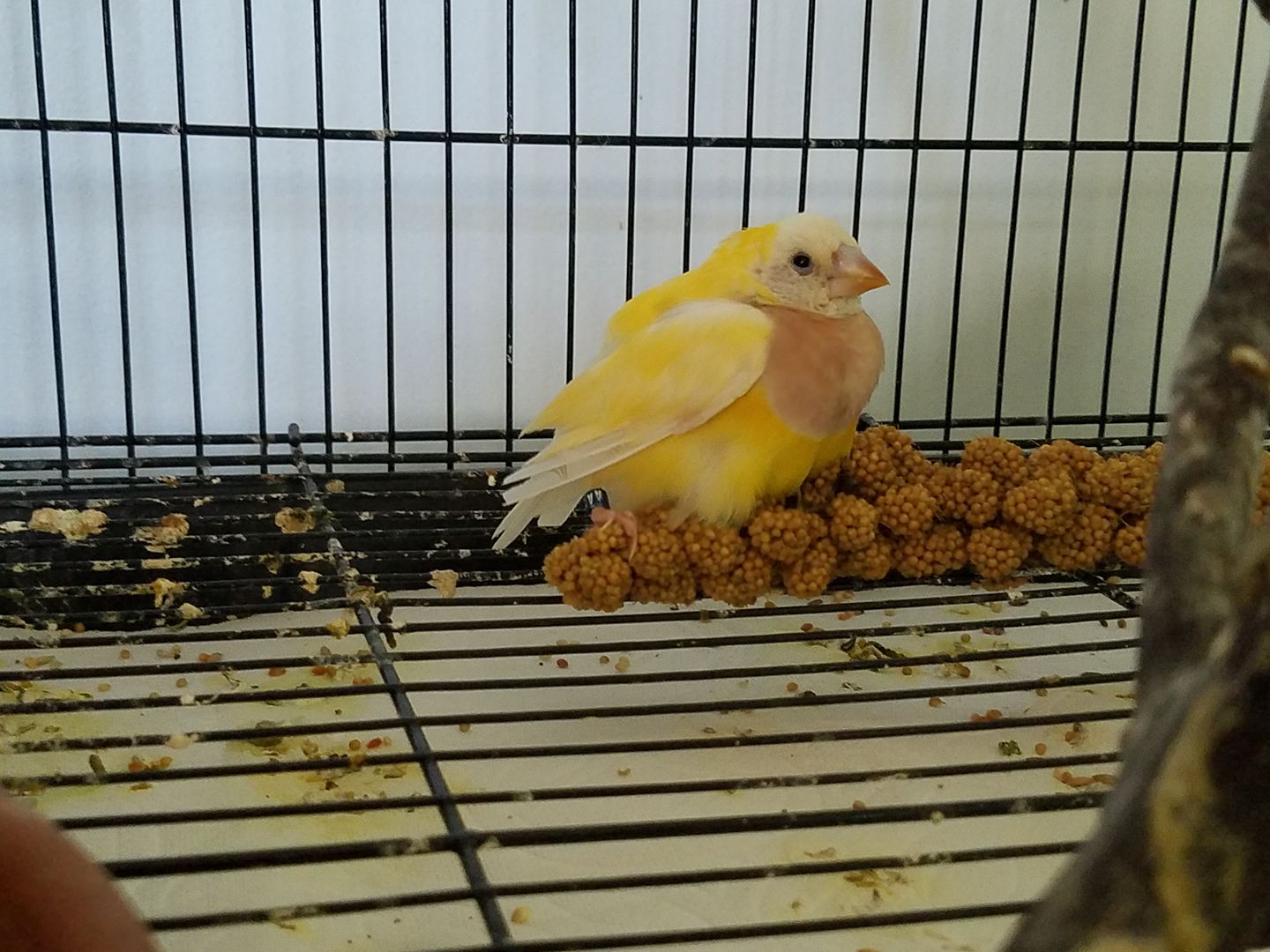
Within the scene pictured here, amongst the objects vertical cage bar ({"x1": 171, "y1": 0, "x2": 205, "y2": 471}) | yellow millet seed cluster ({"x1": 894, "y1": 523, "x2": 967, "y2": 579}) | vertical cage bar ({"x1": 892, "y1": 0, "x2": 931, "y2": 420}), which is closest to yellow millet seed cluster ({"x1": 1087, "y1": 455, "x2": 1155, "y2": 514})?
yellow millet seed cluster ({"x1": 894, "y1": 523, "x2": 967, "y2": 579})

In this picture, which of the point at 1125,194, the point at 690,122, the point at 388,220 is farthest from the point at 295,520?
the point at 1125,194

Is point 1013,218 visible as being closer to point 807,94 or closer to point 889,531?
point 807,94

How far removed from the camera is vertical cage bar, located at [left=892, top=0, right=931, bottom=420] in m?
1.30

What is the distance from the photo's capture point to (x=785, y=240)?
0.95 metres

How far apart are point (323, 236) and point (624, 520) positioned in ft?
1.92

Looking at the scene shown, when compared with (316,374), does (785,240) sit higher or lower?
higher

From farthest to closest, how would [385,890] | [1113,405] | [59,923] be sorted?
1. [1113,405]
2. [385,890]
3. [59,923]

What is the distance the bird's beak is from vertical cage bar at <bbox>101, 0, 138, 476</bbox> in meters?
0.73

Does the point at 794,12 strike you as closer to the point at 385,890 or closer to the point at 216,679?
the point at 216,679

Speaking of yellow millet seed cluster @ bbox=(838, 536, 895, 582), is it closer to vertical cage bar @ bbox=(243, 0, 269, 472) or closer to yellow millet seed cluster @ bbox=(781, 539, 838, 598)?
yellow millet seed cluster @ bbox=(781, 539, 838, 598)

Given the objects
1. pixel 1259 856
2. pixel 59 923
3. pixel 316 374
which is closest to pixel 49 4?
pixel 316 374

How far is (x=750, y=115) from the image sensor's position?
129 centimetres

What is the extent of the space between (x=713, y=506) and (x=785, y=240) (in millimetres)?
232

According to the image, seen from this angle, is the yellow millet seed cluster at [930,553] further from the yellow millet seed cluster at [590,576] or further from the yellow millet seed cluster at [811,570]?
the yellow millet seed cluster at [590,576]
